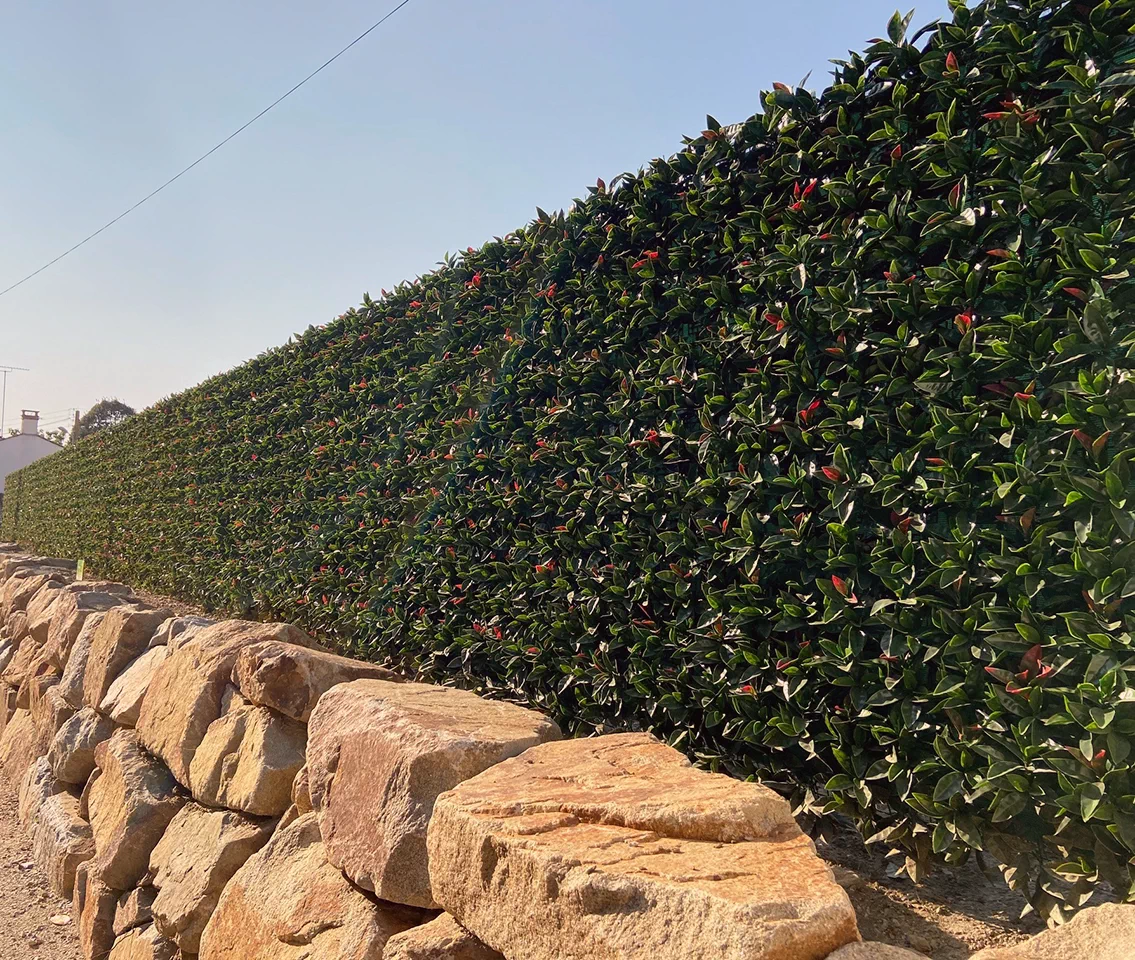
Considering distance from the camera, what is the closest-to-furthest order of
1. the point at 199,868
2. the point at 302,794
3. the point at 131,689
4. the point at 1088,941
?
the point at 1088,941, the point at 302,794, the point at 199,868, the point at 131,689

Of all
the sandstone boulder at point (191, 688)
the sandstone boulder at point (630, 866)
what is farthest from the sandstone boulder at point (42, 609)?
the sandstone boulder at point (630, 866)

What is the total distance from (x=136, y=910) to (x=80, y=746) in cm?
205

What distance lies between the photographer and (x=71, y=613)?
7473mm

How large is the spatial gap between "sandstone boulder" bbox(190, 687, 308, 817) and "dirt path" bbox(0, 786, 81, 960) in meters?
1.68

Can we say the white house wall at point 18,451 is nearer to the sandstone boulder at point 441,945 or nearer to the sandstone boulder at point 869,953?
the sandstone boulder at point 441,945

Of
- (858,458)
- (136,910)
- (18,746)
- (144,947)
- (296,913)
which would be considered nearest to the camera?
(858,458)

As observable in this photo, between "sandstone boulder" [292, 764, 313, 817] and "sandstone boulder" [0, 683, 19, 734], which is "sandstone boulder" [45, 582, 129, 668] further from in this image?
"sandstone boulder" [292, 764, 313, 817]

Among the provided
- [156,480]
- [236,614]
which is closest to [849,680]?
[236,614]

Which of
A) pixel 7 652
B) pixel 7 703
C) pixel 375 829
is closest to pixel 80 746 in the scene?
pixel 7 703

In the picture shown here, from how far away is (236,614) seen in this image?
22.9 feet

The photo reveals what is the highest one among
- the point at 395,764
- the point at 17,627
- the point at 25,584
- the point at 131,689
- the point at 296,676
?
the point at 25,584

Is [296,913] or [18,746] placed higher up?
[18,746]

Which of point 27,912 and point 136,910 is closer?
point 136,910

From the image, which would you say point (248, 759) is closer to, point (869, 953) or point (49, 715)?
point (869, 953)
